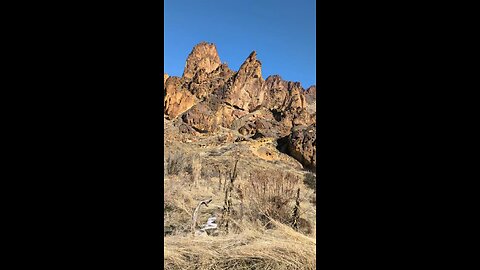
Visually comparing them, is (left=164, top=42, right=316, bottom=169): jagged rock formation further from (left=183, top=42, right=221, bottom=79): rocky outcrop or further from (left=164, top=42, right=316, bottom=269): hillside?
(left=164, top=42, right=316, bottom=269): hillside

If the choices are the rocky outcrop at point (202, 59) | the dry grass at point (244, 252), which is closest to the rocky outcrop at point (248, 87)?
the rocky outcrop at point (202, 59)

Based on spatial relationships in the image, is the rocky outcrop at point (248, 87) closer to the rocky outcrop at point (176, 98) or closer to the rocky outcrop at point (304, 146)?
the rocky outcrop at point (176, 98)

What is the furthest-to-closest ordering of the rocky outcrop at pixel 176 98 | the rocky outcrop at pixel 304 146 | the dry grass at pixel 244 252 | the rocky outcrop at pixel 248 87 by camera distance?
the rocky outcrop at pixel 248 87 → the rocky outcrop at pixel 176 98 → the rocky outcrop at pixel 304 146 → the dry grass at pixel 244 252

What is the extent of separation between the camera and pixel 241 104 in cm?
2988

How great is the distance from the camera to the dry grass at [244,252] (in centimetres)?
197

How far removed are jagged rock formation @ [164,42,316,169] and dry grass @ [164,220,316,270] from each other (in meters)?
9.81

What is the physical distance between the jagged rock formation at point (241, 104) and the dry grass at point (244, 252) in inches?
386

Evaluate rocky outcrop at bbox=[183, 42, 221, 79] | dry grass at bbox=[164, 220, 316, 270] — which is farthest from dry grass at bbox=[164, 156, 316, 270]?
rocky outcrop at bbox=[183, 42, 221, 79]

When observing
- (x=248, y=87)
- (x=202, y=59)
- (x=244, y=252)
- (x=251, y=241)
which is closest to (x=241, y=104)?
(x=248, y=87)

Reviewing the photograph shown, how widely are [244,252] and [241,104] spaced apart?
2795 centimetres
